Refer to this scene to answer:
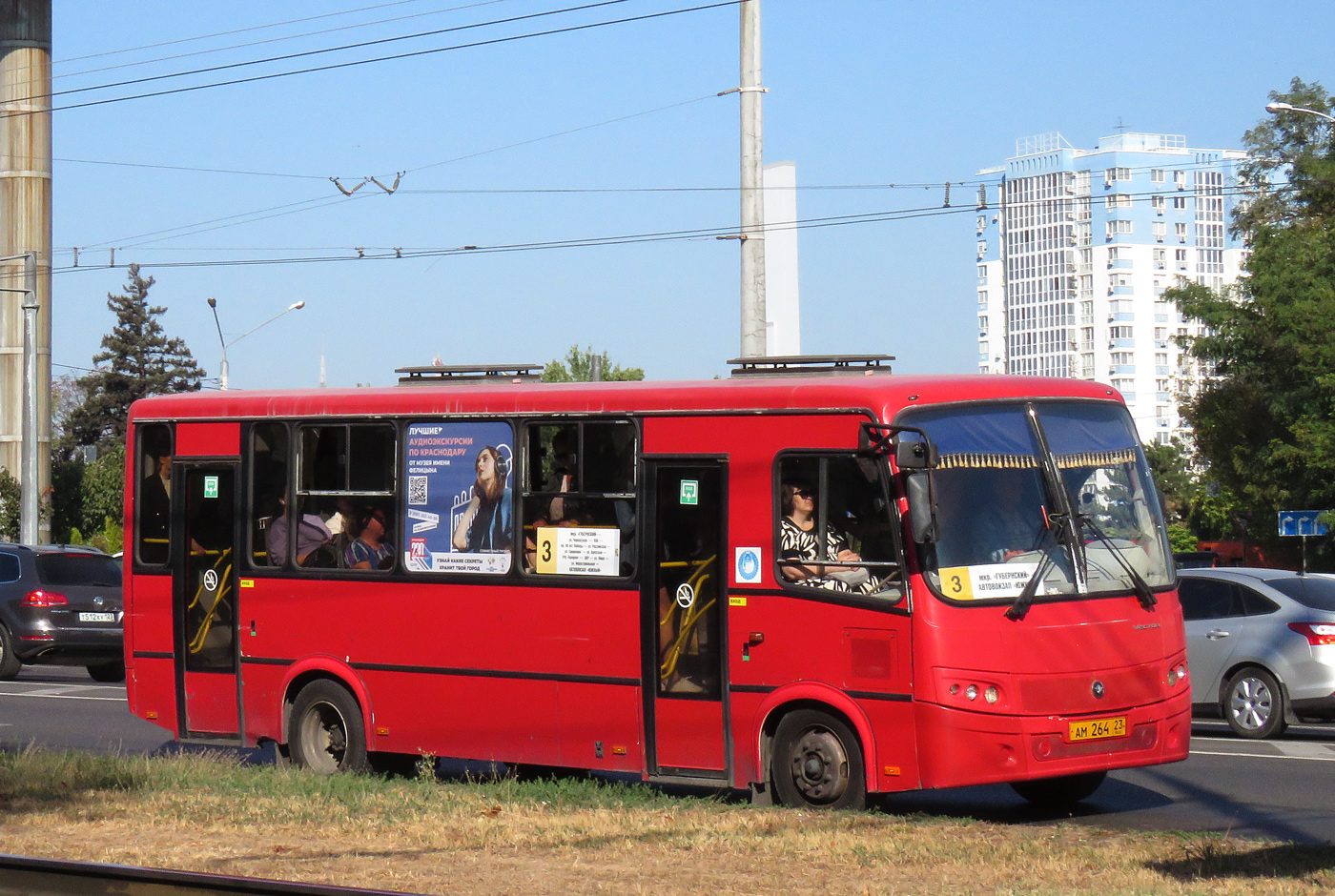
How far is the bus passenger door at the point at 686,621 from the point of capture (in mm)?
10797

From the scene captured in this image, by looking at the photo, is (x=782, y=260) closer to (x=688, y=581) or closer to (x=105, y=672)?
(x=688, y=581)

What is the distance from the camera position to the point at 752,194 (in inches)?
754

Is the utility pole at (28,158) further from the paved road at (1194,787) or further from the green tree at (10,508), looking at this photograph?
the paved road at (1194,787)

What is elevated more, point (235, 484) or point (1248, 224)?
point (1248, 224)

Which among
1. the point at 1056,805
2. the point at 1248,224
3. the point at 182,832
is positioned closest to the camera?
the point at 182,832

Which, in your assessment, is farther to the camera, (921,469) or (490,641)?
(490,641)

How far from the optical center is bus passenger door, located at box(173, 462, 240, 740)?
43.2 ft

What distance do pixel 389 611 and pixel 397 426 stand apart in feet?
4.41

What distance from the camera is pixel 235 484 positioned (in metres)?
13.2

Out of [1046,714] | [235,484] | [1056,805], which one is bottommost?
[1056,805]

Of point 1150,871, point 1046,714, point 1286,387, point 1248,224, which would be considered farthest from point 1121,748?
point 1248,224

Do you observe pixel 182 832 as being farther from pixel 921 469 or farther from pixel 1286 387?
pixel 1286 387

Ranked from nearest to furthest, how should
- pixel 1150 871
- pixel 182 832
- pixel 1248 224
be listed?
pixel 1150 871
pixel 182 832
pixel 1248 224

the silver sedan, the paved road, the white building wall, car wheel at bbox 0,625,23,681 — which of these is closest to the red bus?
the paved road
